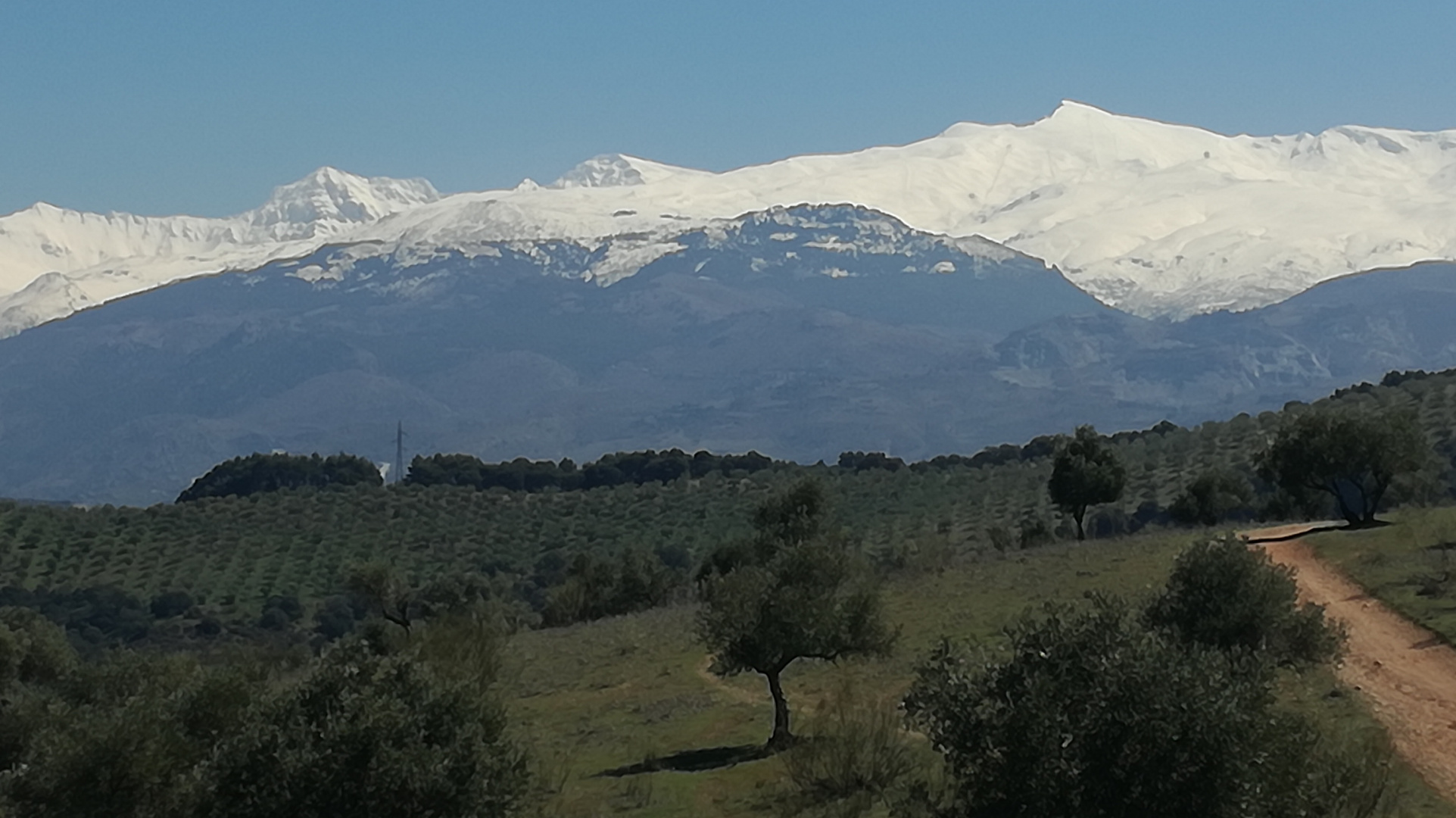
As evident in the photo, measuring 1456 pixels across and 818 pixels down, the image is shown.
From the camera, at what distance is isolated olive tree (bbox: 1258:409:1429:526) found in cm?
4788

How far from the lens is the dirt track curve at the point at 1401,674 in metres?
26.0

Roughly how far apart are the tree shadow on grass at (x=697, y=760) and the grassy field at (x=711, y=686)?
243 mm

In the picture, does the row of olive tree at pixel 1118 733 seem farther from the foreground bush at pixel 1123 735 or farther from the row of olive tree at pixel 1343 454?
the row of olive tree at pixel 1343 454

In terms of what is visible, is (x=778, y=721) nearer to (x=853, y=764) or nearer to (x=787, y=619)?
(x=787, y=619)

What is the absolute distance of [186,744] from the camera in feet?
90.6

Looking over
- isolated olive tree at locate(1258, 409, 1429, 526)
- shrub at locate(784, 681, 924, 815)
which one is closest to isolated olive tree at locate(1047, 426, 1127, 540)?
isolated olive tree at locate(1258, 409, 1429, 526)

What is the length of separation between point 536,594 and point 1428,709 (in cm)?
5888

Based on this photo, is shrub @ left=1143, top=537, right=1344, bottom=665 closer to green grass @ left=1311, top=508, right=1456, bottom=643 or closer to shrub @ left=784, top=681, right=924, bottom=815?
shrub @ left=784, top=681, right=924, bottom=815

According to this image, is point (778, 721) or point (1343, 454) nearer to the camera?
point (778, 721)

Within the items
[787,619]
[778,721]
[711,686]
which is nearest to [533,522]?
[711,686]

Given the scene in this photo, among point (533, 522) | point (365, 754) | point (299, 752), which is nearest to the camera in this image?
point (299, 752)

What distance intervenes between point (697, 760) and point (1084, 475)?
30.4 meters

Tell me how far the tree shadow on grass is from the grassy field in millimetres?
243

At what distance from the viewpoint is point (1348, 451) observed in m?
48.2
